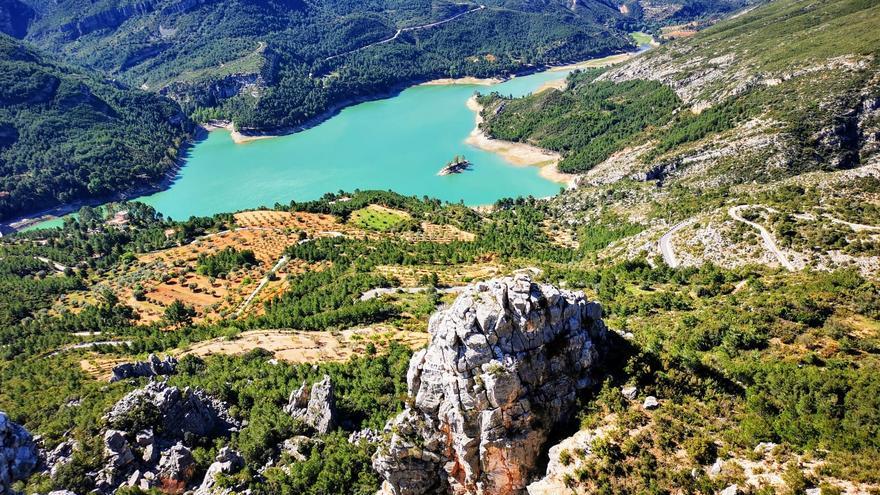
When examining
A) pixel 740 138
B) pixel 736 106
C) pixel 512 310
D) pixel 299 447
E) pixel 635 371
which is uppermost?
pixel 512 310

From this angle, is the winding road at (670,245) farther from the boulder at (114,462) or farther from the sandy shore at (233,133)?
the sandy shore at (233,133)

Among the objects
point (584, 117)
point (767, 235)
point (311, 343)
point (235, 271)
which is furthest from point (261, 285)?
point (584, 117)

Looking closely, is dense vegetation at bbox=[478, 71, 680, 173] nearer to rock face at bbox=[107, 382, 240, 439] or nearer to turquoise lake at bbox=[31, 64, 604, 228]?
turquoise lake at bbox=[31, 64, 604, 228]

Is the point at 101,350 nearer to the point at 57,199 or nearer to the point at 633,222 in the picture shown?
the point at 633,222

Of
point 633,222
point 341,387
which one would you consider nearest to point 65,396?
point 341,387

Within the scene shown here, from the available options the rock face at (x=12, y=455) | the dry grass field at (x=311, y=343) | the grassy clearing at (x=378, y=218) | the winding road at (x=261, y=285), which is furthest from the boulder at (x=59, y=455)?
the grassy clearing at (x=378, y=218)

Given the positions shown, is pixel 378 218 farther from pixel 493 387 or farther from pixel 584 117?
pixel 493 387
